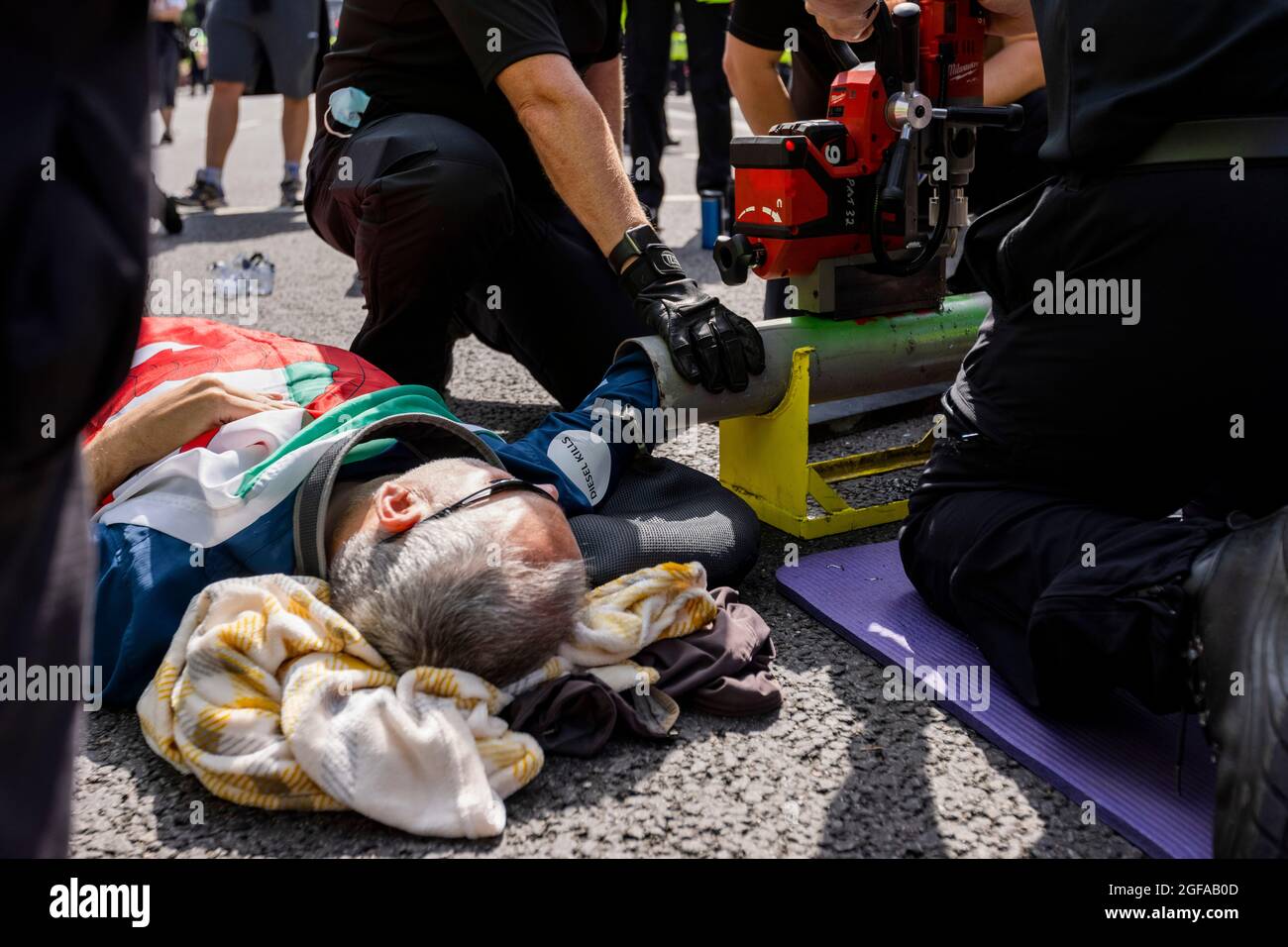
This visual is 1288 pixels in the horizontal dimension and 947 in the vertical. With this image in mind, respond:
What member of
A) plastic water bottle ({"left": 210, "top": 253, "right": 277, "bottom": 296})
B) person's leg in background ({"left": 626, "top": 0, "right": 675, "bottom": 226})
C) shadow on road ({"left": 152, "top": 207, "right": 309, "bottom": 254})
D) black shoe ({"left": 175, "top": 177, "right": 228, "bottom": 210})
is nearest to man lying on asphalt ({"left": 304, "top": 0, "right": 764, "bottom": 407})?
plastic water bottle ({"left": 210, "top": 253, "right": 277, "bottom": 296})

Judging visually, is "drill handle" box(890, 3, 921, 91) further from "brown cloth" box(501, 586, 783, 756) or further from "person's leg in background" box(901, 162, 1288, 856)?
"brown cloth" box(501, 586, 783, 756)

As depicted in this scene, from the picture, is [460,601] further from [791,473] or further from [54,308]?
[791,473]

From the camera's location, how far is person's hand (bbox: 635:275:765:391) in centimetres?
235

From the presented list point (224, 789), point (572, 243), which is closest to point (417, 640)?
point (224, 789)

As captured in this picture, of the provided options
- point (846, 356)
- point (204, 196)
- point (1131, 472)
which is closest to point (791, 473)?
point (846, 356)

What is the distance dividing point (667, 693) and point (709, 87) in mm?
4622

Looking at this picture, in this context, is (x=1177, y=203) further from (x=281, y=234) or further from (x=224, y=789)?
(x=281, y=234)

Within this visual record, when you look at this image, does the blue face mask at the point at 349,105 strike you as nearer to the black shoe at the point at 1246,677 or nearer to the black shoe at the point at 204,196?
the black shoe at the point at 1246,677

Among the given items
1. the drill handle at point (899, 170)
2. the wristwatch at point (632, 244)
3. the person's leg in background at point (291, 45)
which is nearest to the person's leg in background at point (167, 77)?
the person's leg in background at point (291, 45)

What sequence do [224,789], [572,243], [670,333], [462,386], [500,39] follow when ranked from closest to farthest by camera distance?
[224,789]
[670,333]
[500,39]
[572,243]
[462,386]

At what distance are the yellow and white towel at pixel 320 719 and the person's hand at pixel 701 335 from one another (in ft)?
2.56

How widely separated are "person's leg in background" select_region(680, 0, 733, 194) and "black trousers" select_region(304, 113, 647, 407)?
277cm

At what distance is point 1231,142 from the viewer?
1.65 m

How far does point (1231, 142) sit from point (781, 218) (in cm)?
108
